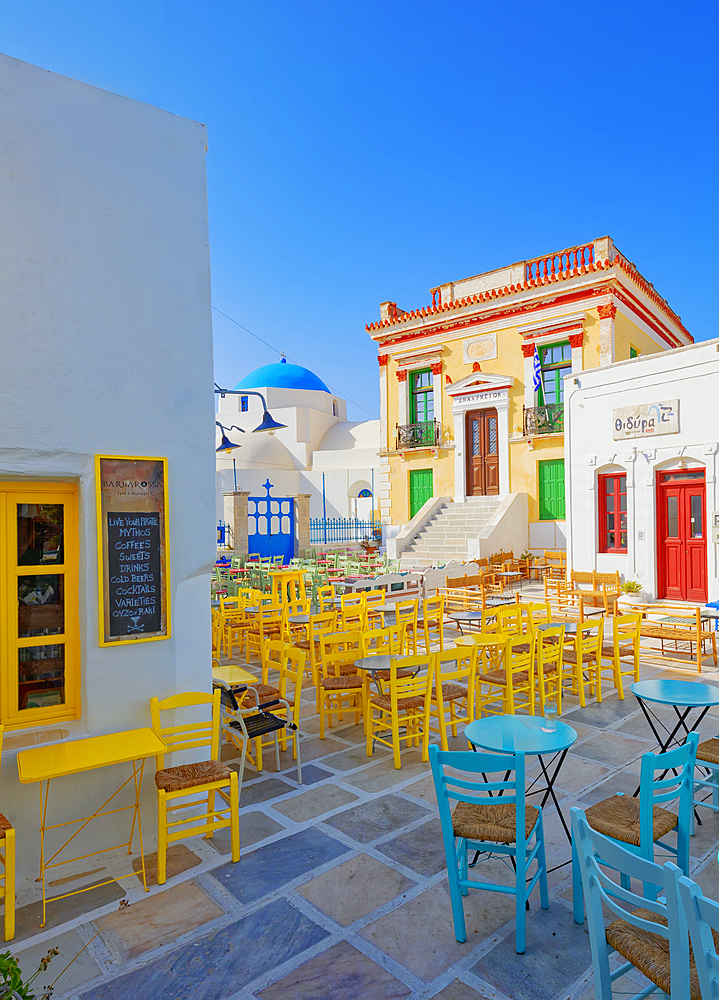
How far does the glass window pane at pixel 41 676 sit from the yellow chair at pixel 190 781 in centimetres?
65

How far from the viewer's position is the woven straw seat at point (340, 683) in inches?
225

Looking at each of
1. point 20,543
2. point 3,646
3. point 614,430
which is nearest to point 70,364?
point 20,543

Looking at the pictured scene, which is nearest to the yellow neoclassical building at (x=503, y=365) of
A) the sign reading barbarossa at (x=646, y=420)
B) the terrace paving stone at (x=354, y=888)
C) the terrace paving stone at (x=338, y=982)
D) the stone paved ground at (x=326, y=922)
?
the sign reading barbarossa at (x=646, y=420)

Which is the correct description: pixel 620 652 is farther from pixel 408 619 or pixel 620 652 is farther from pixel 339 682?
pixel 339 682

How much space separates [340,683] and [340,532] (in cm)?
1777

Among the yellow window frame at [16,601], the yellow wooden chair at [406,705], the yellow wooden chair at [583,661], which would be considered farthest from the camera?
the yellow wooden chair at [583,661]

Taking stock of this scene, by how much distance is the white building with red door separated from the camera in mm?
11289

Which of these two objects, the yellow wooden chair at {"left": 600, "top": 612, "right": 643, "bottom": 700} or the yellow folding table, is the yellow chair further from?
the yellow wooden chair at {"left": 600, "top": 612, "right": 643, "bottom": 700}

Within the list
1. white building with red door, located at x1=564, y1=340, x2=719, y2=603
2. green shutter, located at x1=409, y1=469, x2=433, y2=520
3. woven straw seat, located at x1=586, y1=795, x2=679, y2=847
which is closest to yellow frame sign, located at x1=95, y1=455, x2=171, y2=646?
woven straw seat, located at x1=586, y1=795, x2=679, y2=847

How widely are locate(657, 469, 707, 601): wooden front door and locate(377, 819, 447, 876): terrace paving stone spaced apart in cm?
929

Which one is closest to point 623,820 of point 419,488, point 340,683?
point 340,683

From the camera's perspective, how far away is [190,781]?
3.67m

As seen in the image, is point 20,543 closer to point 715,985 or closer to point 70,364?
point 70,364

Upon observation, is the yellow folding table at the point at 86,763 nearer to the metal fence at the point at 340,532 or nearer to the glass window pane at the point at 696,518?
the glass window pane at the point at 696,518
